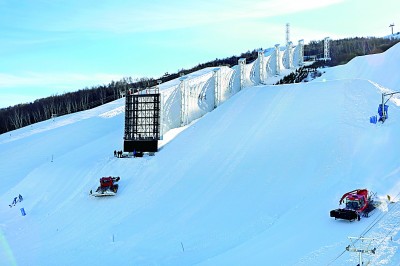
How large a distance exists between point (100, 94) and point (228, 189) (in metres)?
62.0

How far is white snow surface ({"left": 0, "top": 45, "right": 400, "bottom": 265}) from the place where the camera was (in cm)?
1412

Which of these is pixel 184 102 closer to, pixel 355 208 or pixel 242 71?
pixel 242 71

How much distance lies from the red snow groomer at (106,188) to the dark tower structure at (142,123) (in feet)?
12.6

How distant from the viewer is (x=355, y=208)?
13664mm

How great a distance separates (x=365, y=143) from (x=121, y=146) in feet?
44.5

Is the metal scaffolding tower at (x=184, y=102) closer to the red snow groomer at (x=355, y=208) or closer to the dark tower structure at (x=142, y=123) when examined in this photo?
the dark tower structure at (x=142, y=123)

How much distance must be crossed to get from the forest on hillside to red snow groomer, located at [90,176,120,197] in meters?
37.3

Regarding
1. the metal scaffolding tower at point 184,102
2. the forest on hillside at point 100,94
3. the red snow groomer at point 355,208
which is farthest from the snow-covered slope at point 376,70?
the red snow groomer at point 355,208

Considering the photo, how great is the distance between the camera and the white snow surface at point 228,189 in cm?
1412

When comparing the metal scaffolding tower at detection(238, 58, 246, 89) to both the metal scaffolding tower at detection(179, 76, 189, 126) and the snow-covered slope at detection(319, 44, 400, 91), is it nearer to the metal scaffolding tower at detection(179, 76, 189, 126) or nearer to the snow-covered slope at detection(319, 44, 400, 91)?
the metal scaffolding tower at detection(179, 76, 189, 126)

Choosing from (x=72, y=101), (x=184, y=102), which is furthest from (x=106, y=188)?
(x=72, y=101)

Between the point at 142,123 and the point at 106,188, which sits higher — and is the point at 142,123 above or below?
above

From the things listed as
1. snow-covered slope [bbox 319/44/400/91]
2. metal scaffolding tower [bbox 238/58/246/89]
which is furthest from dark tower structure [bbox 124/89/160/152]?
snow-covered slope [bbox 319/44/400/91]

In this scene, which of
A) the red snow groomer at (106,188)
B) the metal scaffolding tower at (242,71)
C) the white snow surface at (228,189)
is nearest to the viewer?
the white snow surface at (228,189)
